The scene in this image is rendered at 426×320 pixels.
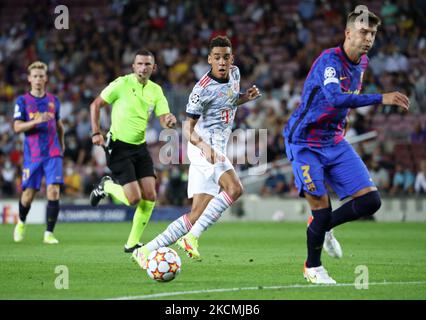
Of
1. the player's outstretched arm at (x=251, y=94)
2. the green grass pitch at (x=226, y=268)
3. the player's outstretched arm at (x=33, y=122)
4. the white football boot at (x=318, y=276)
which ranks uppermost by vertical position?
the player's outstretched arm at (x=251, y=94)

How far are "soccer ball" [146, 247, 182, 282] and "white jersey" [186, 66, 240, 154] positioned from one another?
7.30ft

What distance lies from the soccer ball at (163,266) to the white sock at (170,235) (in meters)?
0.73

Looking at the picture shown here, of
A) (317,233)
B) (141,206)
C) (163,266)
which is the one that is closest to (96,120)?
(141,206)

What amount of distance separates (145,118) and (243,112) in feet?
44.0

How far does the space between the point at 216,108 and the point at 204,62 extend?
17.3 metres

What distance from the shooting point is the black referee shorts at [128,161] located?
12953mm

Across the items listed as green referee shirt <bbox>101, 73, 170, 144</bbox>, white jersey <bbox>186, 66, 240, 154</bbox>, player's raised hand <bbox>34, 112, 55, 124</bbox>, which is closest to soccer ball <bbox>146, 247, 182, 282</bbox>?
white jersey <bbox>186, 66, 240, 154</bbox>

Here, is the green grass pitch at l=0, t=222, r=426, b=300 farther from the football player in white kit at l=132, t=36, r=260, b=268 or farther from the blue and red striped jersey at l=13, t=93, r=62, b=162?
the blue and red striped jersey at l=13, t=93, r=62, b=162

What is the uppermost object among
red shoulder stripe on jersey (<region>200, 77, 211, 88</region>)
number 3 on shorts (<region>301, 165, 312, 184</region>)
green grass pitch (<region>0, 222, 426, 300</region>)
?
red shoulder stripe on jersey (<region>200, 77, 211, 88</region>)

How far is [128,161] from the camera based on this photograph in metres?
12.9

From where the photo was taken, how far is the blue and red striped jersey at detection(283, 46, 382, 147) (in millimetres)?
9062

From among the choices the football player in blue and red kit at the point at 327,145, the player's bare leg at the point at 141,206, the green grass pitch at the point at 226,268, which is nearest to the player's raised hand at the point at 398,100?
the football player in blue and red kit at the point at 327,145

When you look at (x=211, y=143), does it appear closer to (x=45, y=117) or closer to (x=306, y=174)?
(x=306, y=174)

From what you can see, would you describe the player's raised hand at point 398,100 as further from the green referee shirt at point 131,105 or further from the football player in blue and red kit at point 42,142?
the football player in blue and red kit at point 42,142
